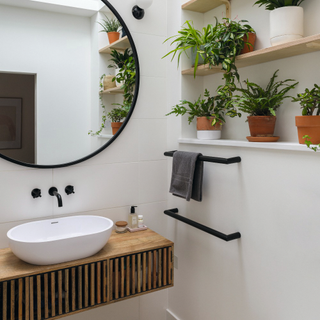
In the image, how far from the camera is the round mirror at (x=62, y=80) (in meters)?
1.59

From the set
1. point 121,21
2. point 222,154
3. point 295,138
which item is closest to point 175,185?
point 222,154

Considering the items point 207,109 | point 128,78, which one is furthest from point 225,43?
point 128,78

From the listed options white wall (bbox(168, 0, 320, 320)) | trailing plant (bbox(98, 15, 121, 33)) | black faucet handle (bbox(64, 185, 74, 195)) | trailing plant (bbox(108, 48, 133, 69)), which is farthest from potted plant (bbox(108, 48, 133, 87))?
black faucet handle (bbox(64, 185, 74, 195))

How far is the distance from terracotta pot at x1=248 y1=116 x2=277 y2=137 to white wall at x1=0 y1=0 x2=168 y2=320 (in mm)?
735

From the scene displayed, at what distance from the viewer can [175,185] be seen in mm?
1791

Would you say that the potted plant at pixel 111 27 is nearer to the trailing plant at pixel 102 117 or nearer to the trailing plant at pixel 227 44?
the trailing plant at pixel 102 117

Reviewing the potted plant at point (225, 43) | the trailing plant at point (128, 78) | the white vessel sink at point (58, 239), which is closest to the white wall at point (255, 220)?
the potted plant at point (225, 43)

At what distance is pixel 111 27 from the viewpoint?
1.81 m

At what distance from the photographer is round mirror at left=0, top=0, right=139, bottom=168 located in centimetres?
159

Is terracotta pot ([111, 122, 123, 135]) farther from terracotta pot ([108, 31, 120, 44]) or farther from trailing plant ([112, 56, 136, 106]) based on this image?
terracotta pot ([108, 31, 120, 44])

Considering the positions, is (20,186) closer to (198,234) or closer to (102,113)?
(102,113)

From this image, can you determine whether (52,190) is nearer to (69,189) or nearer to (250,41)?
(69,189)

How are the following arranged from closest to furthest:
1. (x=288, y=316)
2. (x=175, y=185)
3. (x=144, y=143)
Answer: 1. (x=288, y=316)
2. (x=175, y=185)
3. (x=144, y=143)

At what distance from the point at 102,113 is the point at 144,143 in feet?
1.08
